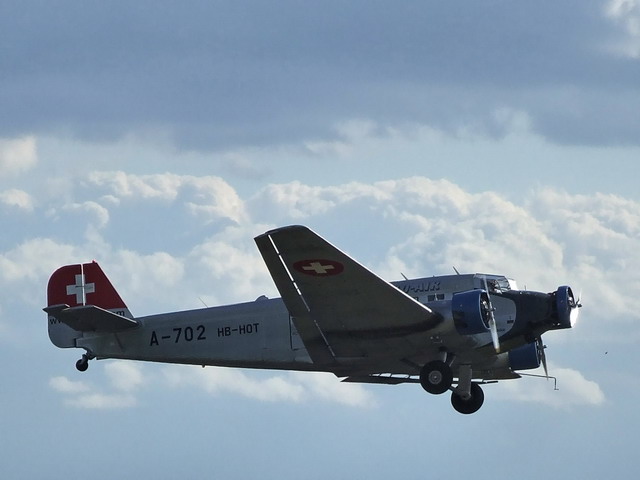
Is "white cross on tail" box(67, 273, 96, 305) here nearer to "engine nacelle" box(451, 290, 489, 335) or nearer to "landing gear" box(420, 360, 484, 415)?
"landing gear" box(420, 360, 484, 415)

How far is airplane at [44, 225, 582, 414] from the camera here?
1158 inches

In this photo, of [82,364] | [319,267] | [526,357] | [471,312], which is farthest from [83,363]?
[526,357]

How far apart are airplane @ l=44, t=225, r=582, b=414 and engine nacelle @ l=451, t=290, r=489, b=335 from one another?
0.09ft

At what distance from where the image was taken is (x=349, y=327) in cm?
3077

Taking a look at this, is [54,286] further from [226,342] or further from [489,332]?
[489,332]

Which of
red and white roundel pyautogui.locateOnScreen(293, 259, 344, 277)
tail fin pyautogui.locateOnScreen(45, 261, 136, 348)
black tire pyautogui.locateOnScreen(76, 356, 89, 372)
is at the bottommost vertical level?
black tire pyautogui.locateOnScreen(76, 356, 89, 372)

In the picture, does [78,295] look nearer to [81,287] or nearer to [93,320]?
[81,287]

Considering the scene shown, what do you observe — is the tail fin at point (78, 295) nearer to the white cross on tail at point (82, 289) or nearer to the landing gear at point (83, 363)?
the white cross on tail at point (82, 289)

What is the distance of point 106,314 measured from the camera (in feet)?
111

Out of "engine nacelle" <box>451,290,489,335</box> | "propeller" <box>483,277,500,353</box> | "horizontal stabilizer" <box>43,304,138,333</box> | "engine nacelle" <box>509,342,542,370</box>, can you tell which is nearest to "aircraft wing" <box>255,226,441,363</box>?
"engine nacelle" <box>451,290,489,335</box>

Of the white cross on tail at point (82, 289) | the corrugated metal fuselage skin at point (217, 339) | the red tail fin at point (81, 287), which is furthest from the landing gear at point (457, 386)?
the white cross on tail at point (82, 289)

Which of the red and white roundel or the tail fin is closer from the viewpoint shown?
the red and white roundel

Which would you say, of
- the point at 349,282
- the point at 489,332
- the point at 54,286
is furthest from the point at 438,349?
the point at 54,286

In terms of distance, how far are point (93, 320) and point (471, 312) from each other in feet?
35.0
